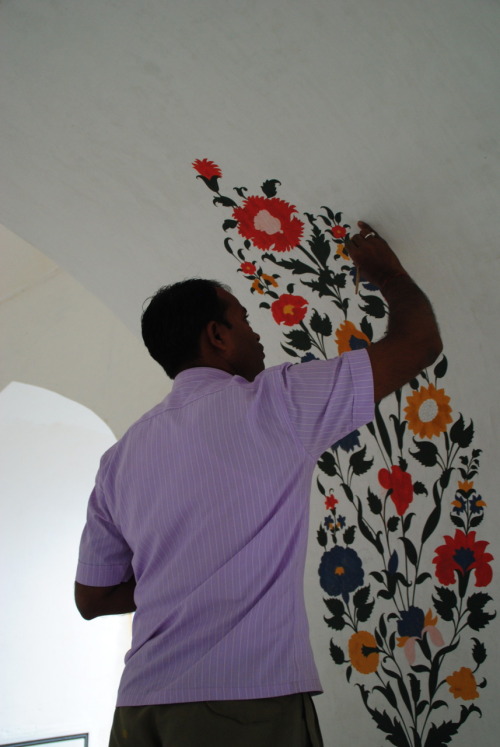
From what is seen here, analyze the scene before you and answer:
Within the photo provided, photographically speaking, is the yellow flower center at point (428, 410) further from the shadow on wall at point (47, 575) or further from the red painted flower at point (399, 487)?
the shadow on wall at point (47, 575)

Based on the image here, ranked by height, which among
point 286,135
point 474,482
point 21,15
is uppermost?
point 21,15

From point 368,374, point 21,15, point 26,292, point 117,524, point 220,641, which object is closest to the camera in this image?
point 220,641

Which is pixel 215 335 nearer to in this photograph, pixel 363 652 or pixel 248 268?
pixel 248 268

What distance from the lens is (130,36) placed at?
212cm

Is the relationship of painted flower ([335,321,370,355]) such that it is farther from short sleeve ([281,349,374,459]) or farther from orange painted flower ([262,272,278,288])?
short sleeve ([281,349,374,459])

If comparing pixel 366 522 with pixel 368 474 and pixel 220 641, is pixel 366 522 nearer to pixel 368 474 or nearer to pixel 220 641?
pixel 368 474

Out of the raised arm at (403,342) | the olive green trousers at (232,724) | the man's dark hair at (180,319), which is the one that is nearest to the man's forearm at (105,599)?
the olive green trousers at (232,724)

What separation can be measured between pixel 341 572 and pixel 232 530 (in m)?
1.43

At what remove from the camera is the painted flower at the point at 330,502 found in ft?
8.97

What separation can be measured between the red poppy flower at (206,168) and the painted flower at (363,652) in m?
1.72

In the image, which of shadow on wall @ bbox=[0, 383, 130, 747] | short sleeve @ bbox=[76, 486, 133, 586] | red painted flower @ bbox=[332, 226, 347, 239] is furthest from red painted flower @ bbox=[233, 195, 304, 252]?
shadow on wall @ bbox=[0, 383, 130, 747]

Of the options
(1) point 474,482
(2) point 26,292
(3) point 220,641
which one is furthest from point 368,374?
(2) point 26,292

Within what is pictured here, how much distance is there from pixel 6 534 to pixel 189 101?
4625mm

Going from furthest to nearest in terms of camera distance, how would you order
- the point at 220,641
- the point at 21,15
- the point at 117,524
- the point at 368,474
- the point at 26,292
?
1. the point at 26,292
2. the point at 368,474
3. the point at 21,15
4. the point at 117,524
5. the point at 220,641
